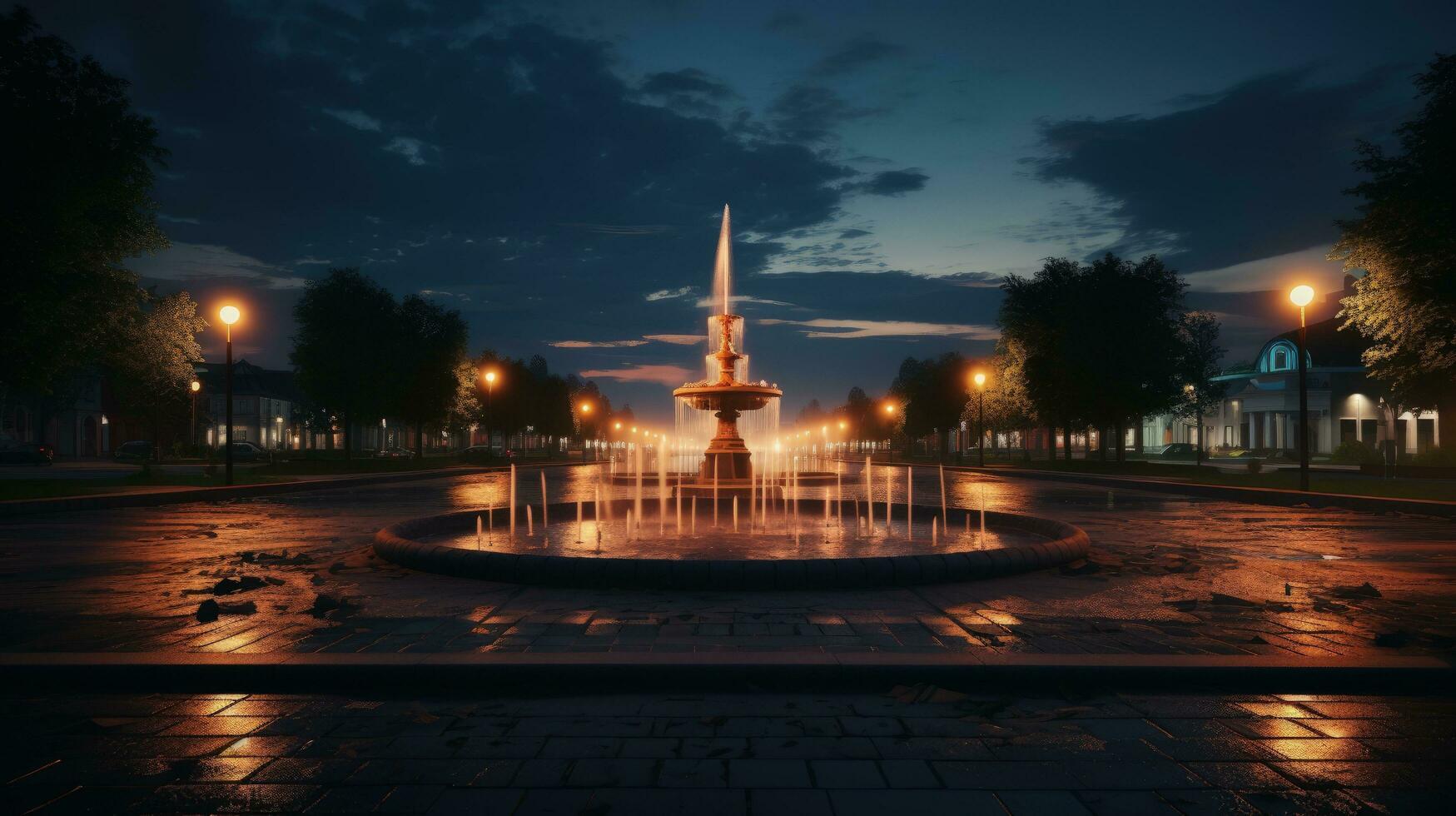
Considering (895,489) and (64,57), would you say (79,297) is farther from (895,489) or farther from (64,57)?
(895,489)

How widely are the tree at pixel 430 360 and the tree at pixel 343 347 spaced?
3203 millimetres

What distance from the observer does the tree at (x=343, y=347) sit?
44.0 metres

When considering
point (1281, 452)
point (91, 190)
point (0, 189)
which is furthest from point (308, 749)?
point (1281, 452)

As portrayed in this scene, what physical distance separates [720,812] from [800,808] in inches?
12.9

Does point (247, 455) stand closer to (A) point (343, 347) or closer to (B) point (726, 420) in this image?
(A) point (343, 347)

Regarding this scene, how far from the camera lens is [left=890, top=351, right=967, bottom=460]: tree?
73.3 m

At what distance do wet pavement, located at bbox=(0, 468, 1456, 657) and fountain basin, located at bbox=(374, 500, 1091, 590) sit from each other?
6.6 inches

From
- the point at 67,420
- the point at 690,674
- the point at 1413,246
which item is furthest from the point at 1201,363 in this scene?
the point at 67,420

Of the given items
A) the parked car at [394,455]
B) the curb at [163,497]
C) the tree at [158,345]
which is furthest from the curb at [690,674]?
the parked car at [394,455]

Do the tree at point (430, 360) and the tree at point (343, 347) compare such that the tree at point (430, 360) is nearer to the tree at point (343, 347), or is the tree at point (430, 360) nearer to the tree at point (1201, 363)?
the tree at point (343, 347)

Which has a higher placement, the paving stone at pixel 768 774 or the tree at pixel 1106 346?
the tree at pixel 1106 346

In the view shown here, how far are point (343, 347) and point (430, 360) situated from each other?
7.38m

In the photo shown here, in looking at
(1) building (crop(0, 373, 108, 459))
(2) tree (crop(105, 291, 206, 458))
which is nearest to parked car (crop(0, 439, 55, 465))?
(1) building (crop(0, 373, 108, 459))

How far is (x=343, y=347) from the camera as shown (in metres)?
44.2
